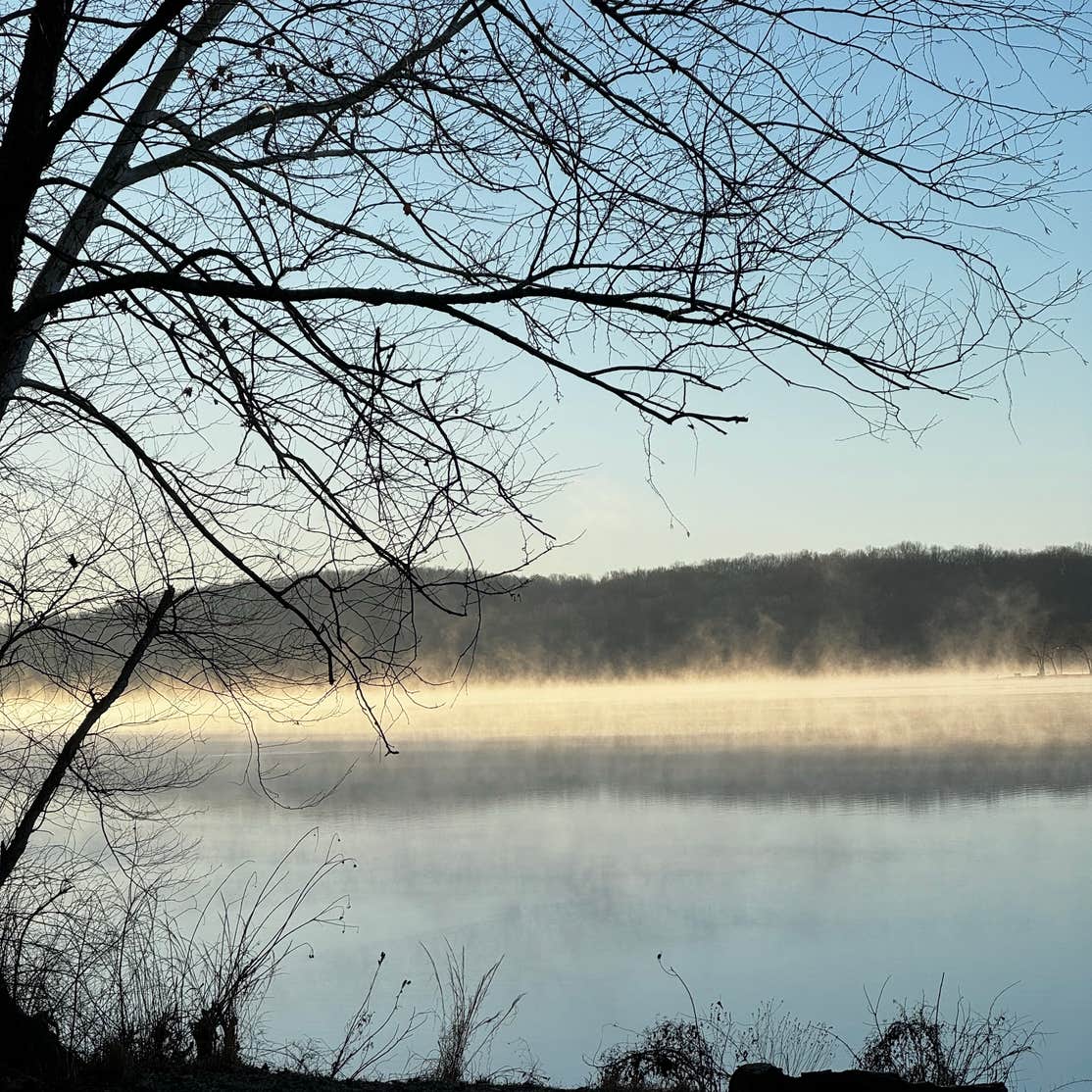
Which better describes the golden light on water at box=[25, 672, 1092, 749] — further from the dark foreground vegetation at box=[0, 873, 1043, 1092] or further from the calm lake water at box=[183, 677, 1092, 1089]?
the dark foreground vegetation at box=[0, 873, 1043, 1092]

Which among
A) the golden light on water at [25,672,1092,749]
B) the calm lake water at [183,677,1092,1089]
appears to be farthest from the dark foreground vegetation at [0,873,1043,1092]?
the golden light on water at [25,672,1092,749]

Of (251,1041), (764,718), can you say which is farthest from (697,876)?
(764,718)

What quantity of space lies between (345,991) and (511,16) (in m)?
8.56

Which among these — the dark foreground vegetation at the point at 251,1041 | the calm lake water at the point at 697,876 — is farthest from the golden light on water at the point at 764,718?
the dark foreground vegetation at the point at 251,1041

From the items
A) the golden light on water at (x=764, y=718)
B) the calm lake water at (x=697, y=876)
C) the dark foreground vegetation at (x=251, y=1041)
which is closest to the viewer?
the dark foreground vegetation at (x=251, y=1041)

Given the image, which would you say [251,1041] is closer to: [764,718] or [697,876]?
[697,876]

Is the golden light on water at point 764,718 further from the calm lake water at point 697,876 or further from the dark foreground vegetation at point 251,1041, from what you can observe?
the dark foreground vegetation at point 251,1041

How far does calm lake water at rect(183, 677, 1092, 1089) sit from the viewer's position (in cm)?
947

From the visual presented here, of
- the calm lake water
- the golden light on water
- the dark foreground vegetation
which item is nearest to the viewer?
the dark foreground vegetation

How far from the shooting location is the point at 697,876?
13719 millimetres

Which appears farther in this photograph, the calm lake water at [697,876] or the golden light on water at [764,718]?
the golden light on water at [764,718]

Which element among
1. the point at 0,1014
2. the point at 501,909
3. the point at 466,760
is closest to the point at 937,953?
the point at 501,909

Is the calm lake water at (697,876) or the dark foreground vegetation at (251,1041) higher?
the dark foreground vegetation at (251,1041)

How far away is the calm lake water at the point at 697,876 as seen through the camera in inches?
373
